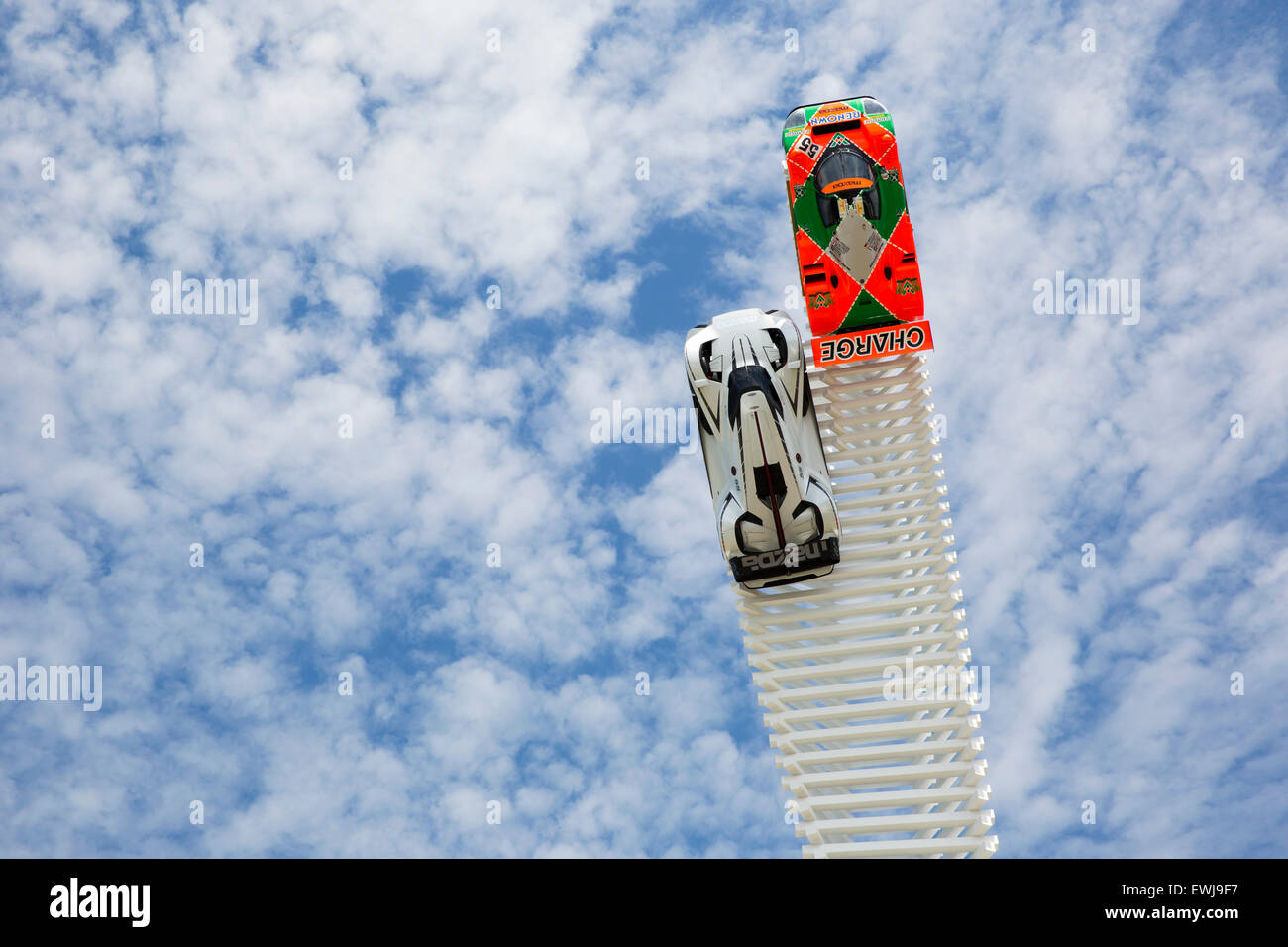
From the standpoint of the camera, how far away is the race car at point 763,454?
10.1 meters

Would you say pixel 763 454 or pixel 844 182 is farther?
pixel 844 182

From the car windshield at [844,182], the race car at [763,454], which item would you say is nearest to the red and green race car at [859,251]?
the car windshield at [844,182]

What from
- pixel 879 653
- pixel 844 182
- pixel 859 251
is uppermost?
pixel 844 182

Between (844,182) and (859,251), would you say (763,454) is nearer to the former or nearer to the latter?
(859,251)

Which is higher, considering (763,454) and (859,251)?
(859,251)

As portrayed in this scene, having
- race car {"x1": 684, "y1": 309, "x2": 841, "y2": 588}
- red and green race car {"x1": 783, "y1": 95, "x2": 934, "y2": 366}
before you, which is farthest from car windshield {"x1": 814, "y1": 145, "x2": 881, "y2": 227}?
race car {"x1": 684, "y1": 309, "x2": 841, "y2": 588}

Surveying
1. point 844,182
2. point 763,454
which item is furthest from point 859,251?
point 763,454

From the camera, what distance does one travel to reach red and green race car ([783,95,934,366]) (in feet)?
36.1

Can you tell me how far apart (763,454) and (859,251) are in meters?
2.29

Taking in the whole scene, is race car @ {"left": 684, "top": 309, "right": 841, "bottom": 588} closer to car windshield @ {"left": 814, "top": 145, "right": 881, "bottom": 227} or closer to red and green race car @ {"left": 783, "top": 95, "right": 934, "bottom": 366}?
red and green race car @ {"left": 783, "top": 95, "right": 934, "bottom": 366}

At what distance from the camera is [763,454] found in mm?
10078

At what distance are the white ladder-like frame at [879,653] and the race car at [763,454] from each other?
434mm

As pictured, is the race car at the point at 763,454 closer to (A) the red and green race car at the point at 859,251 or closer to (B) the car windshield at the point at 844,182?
(A) the red and green race car at the point at 859,251

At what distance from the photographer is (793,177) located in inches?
441
